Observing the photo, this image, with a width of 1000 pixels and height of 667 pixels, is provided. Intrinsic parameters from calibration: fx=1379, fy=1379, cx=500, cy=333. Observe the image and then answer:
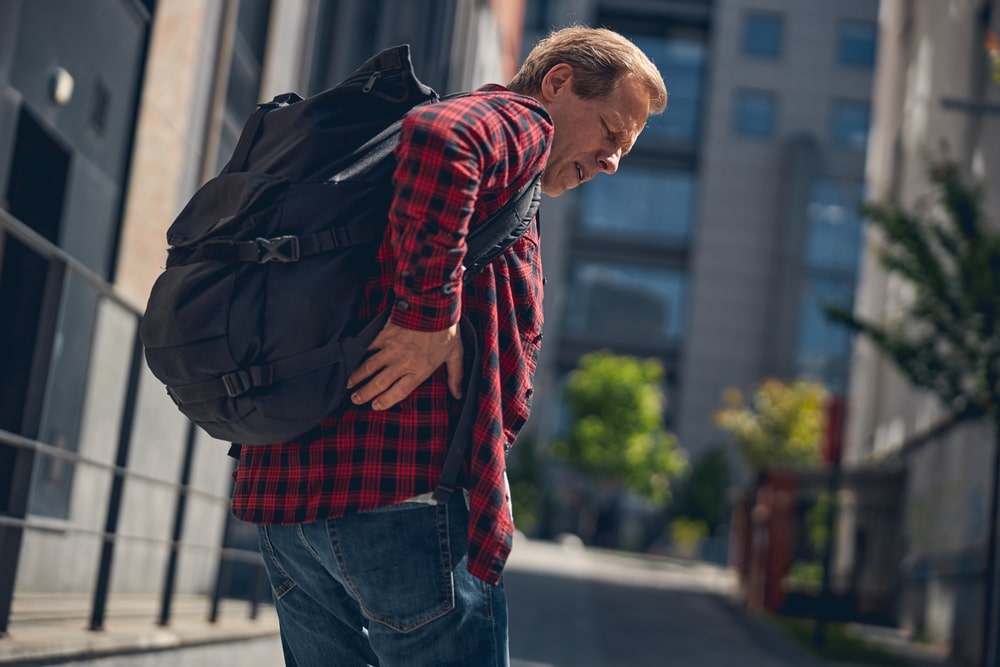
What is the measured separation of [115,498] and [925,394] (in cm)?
1638

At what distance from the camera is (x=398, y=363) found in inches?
80.7

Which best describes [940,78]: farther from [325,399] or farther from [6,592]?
[325,399]

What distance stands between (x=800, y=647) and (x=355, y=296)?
1473cm

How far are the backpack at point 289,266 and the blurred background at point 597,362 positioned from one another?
0.92 metres

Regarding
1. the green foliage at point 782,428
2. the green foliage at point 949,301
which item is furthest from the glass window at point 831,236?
the green foliage at point 949,301

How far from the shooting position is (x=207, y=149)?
12.0m

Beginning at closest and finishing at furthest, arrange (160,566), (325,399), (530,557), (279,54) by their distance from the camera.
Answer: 1. (325,399)
2. (160,566)
3. (279,54)
4. (530,557)

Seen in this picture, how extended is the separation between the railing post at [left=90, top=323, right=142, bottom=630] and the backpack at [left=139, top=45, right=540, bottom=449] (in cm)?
360

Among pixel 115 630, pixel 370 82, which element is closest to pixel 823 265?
pixel 115 630

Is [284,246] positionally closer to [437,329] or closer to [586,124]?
[437,329]

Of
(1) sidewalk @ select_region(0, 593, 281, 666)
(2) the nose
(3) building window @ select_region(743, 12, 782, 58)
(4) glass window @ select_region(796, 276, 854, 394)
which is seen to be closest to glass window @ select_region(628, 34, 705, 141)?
(3) building window @ select_region(743, 12, 782, 58)

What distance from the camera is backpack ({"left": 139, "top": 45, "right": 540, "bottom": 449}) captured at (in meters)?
2.03

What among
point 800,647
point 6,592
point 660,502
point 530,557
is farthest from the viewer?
point 660,502

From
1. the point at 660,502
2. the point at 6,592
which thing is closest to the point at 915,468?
the point at 6,592
